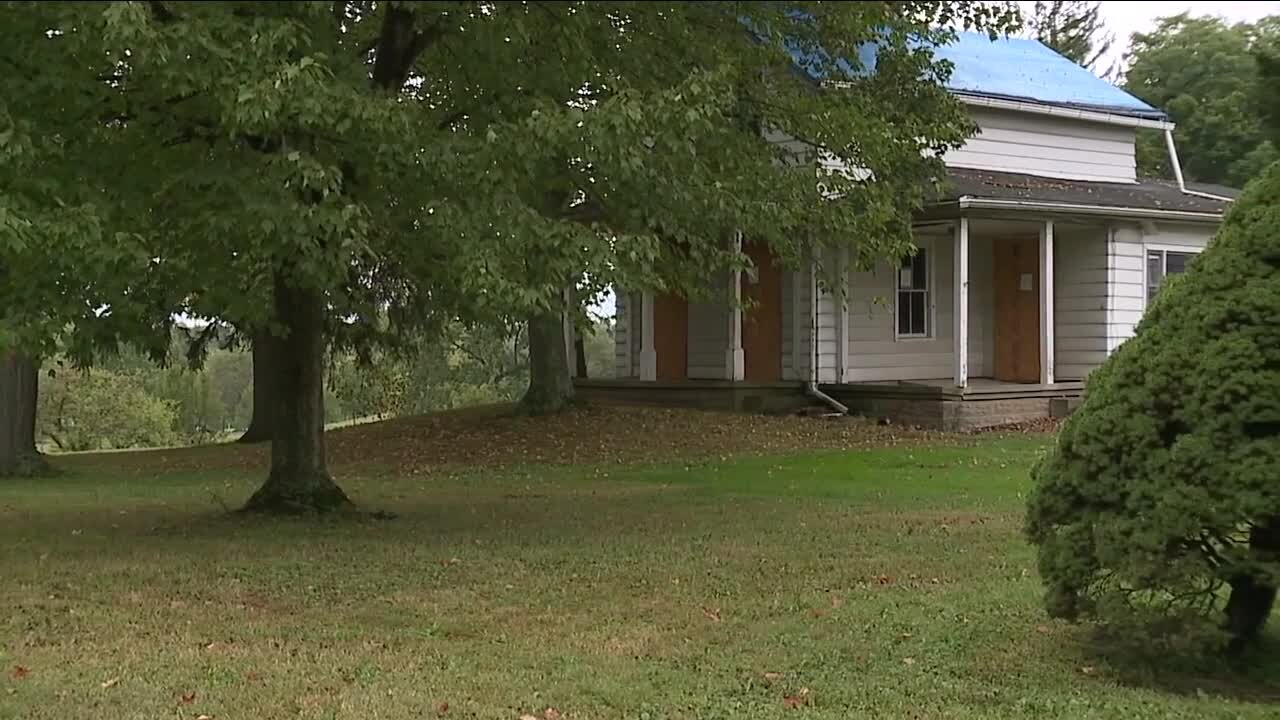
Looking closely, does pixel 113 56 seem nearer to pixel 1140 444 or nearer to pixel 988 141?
pixel 1140 444

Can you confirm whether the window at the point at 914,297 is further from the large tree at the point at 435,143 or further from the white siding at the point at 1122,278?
the large tree at the point at 435,143

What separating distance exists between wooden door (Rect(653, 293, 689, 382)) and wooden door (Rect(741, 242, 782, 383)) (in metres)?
1.39

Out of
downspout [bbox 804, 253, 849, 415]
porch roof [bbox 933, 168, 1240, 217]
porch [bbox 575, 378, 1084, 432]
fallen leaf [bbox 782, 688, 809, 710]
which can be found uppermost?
porch roof [bbox 933, 168, 1240, 217]

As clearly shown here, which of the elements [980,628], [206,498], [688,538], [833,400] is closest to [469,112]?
[688,538]

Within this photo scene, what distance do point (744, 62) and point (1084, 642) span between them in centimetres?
493

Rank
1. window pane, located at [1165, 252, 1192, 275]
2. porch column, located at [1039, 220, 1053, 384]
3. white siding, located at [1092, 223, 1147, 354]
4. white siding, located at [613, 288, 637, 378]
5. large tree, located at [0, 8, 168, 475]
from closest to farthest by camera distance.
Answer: large tree, located at [0, 8, 168, 475] < porch column, located at [1039, 220, 1053, 384] < white siding, located at [1092, 223, 1147, 354] < window pane, located at [1165, 252, 1192, 275] < white siding, located at [613, 288, 637, 378]

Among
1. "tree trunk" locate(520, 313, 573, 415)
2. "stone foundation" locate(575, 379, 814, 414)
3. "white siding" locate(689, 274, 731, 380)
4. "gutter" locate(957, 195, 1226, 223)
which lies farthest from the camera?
"white siding" locate(689, 274, 731, 380)

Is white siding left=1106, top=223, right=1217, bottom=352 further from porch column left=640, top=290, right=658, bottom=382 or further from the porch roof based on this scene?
porch column left=640, top=290, right=658, bottom=382

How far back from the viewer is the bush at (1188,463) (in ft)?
16.9

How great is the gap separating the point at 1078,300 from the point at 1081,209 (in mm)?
2410

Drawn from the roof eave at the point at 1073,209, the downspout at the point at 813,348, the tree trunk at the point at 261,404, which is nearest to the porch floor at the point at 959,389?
the downspout at the point at 813,348

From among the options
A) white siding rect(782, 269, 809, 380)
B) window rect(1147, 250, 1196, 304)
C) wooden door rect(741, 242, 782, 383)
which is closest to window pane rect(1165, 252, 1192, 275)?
window rect(1147, 250, 1196, 304)

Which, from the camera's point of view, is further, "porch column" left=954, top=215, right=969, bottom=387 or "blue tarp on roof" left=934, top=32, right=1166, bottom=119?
"blue tarp on roof" left=934, top=32, right=1166, bottom=119

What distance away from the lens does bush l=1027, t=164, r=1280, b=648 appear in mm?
5145
